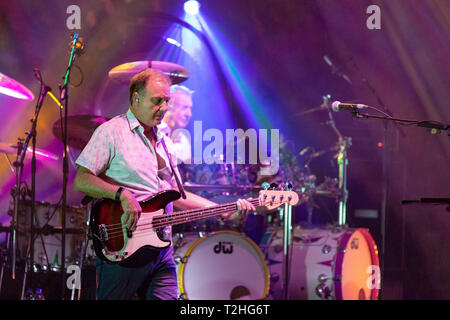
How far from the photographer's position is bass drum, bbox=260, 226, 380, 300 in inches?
220

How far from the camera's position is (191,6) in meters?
7.09

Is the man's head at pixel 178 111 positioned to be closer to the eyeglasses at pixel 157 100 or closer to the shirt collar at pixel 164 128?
the shirt collar at pixel 164 128

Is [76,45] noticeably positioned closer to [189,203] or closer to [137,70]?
[137,70]

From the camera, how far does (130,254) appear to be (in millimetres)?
2822

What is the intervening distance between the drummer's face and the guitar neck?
22.8 inches

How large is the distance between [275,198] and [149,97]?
114cm

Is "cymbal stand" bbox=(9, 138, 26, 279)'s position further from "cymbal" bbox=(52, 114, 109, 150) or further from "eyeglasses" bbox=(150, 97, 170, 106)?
"eyeglasses" bbox=(150, 97, 170, 106)

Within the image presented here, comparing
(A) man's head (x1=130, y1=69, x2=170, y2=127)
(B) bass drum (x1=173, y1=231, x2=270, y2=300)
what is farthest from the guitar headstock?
(B) bass drum (x1=173, y1=231, x2=270, y2=300)

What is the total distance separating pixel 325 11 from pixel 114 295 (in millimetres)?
5083

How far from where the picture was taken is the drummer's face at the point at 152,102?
10.1 feet

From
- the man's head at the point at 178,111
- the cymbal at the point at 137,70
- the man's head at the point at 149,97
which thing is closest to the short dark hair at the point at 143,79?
the man's head at the point at 149,97

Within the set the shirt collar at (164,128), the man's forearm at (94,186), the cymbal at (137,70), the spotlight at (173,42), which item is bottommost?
the man's forearm at (94,186)

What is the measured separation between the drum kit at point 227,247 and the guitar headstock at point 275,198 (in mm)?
1227

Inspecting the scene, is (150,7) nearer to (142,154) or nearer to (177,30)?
(177,30)
